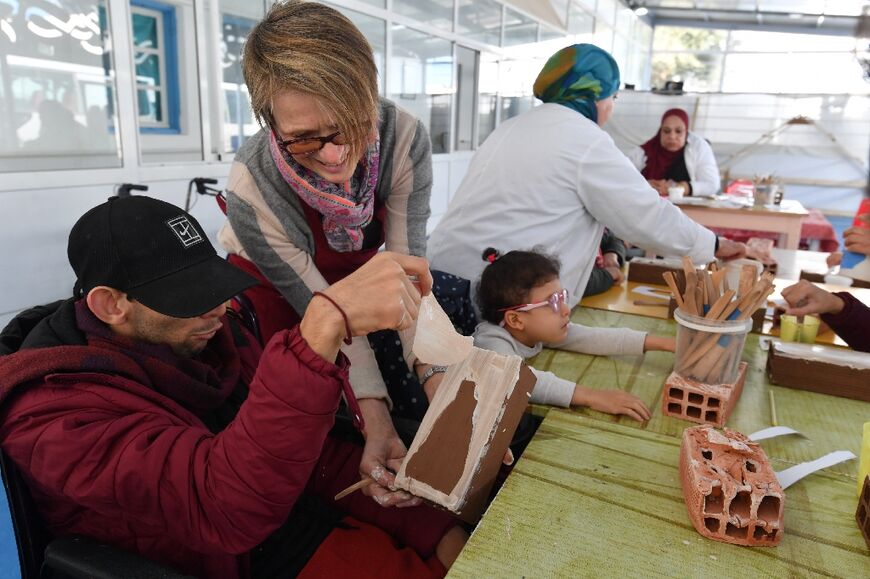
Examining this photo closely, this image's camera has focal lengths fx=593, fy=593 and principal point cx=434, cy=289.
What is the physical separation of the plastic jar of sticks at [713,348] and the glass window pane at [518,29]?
7996 millimetres

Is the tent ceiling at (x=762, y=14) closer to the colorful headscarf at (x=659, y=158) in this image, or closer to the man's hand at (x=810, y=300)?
the colorful headscarf at (x=659, y=158)

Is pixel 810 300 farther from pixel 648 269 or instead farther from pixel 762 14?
pixel 762 14

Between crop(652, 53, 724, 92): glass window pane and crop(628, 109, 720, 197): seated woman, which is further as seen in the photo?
crop(652, 53, 724, 92): glass window pane

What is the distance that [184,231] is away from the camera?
1.12 metres

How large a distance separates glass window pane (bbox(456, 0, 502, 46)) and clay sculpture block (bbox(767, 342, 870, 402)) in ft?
21.7

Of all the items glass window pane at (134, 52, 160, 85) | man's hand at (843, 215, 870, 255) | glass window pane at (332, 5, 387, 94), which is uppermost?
glass window pane at (332, 5, 387, 94)

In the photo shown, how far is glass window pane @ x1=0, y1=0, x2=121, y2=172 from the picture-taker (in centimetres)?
296

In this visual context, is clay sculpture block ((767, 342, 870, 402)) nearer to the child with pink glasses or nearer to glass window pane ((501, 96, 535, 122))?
the child with pink glasses

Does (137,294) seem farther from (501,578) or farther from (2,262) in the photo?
(2,262)

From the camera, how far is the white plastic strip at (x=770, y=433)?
1161 millimetres

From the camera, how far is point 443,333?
112 centimetres

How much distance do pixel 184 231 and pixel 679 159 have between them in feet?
15.6

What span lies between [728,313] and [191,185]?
3.29 metres

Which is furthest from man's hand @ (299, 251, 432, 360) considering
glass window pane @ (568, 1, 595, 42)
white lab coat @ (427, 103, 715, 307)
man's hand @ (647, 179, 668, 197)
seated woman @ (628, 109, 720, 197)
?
glass window pane @ (568, 1, 595, 42)
